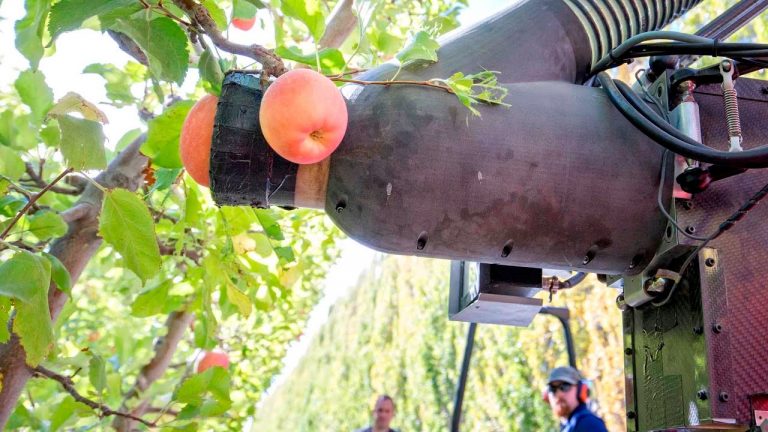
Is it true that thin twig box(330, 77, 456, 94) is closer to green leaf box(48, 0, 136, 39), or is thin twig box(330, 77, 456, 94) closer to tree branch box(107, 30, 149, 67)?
green leaf box(48, 0, 136, 39)

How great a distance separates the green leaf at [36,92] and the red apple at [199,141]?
29.3 inches

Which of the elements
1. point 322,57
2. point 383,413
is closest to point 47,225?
point 322,57

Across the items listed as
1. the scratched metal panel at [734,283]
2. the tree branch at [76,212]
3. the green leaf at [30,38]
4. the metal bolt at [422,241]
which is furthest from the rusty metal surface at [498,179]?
the tree branch at [76,212]

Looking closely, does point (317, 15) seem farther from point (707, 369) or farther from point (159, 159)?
point (707, 369)

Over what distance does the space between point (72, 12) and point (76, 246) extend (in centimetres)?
99

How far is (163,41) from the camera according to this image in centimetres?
120

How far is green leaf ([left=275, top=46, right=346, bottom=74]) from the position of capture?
3.98 feet

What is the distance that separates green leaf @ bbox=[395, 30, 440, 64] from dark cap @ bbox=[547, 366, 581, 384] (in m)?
2.60

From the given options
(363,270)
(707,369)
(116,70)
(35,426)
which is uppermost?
(363,270)

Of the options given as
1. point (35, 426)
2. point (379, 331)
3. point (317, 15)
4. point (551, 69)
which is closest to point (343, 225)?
point (317, 15)

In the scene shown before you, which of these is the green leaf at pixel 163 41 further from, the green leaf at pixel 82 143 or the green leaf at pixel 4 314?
the green leaf at pixel 4 314

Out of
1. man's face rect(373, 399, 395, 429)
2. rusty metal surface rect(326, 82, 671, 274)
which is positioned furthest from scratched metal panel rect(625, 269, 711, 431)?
man's face rect(373, 399, 395, 429)

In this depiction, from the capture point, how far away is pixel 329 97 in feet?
3.38

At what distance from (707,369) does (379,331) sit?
7254 millimetres
